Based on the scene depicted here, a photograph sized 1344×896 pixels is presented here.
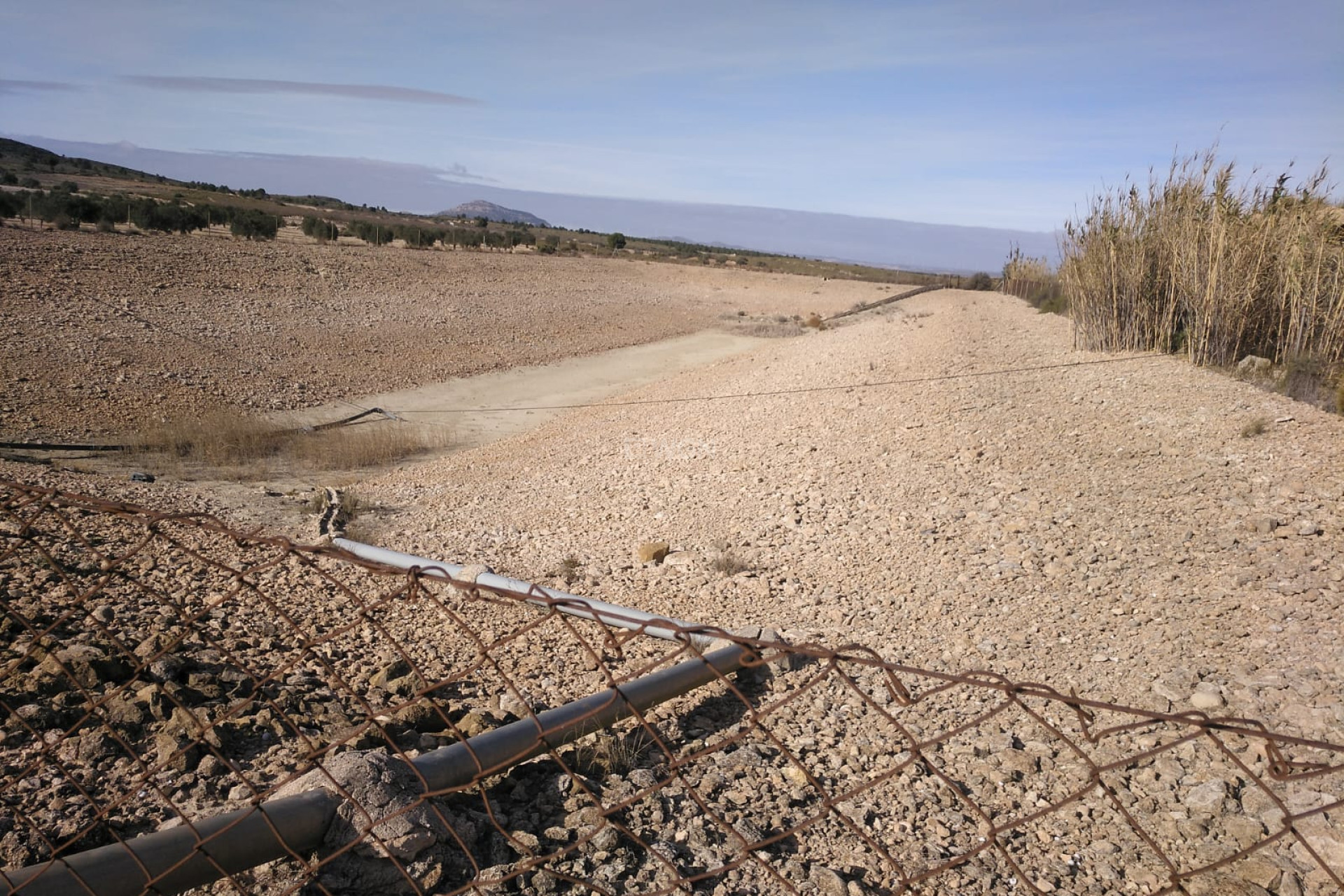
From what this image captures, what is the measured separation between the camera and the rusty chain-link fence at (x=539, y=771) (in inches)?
104

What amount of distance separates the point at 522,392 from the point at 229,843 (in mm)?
15780

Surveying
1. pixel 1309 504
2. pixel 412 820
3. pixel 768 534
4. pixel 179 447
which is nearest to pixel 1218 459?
pixel 1309 504

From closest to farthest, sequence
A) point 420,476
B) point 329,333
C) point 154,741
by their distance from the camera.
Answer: point 154,741 < point 420,476 < point 329,333

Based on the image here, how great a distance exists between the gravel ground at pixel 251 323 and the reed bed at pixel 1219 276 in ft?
41.6

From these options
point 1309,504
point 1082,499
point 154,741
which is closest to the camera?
point 154,741

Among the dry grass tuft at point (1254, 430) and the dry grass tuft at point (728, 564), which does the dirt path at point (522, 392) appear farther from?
the dry grass tuft at point (1254, 430)

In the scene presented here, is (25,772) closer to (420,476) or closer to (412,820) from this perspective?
(412,820)

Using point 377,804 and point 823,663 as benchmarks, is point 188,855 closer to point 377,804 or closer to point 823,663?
point 377,804

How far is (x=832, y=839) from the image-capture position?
356 cm

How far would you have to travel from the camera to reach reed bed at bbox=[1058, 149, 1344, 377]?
35.1 feet

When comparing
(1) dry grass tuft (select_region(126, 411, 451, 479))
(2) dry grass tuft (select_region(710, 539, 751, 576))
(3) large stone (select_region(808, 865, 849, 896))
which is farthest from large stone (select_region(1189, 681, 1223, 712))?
(1) dry grass tuft (select_region(126, 411, 451, 479))

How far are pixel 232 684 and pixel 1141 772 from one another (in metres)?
4.33

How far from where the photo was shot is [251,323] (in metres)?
18.3

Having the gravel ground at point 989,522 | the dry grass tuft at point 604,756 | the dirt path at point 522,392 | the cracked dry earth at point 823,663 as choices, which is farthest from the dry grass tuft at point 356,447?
the dry grass tuft at point 604,756
